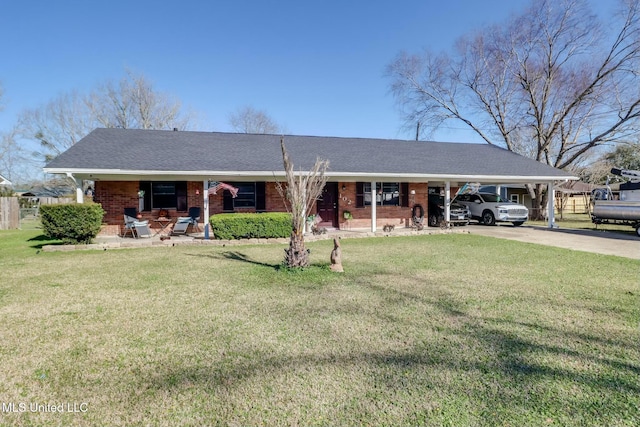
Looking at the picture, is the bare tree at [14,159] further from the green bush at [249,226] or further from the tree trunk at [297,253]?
the tree trunk at [297,253]

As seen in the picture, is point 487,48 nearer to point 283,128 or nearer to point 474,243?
point 474,243

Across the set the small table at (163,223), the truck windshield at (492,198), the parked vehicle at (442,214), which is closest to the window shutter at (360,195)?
the parked vehicle at (442,214)

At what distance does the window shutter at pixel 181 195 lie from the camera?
1299 cm

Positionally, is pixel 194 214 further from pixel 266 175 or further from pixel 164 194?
pixel 266 175

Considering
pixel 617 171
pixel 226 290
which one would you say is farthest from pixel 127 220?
pixel 617 171

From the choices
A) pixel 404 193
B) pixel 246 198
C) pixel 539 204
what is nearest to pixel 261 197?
pixel 246 198

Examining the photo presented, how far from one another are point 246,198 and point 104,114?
82.8ft

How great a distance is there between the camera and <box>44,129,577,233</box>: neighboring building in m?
11.5

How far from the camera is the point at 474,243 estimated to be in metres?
10.6

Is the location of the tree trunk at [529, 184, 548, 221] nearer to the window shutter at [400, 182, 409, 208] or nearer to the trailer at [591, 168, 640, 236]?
the trailer at [591, 168, 640, 236]

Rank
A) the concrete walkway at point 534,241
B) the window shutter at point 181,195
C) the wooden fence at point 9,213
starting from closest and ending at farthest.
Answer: the concrete walkway at point 534,241
the window shutter at point 181,195
the wooden fence at point 9,213

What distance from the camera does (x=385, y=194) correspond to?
15258 millimetres

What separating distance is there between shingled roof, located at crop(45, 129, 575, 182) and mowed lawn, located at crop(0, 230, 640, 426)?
5.34 meters

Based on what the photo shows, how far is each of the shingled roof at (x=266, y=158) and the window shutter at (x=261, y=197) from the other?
4.00ft
